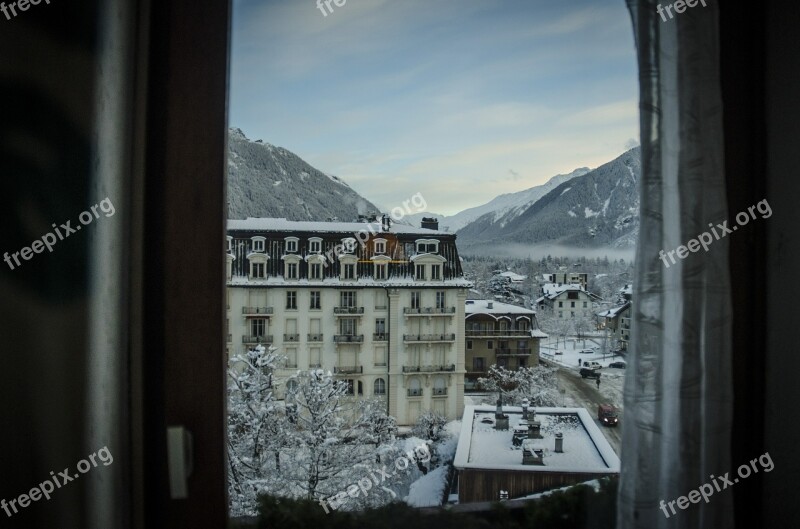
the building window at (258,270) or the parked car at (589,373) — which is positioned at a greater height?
the building window at (258,270)

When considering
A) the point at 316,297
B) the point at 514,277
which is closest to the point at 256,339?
the point at 316,297

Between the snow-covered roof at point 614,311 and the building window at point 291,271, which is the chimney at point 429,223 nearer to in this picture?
the building window at point 291,271

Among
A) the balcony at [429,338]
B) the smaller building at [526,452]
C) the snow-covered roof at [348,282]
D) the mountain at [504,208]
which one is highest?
the mountain at [504,208]

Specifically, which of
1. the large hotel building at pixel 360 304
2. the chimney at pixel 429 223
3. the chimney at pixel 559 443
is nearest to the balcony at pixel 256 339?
the large hotel building at pixel 360 304

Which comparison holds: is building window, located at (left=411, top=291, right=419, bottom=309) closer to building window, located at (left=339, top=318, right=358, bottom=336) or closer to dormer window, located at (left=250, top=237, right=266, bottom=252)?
building window, located at (left=339, top=318, right=358, bottom=336)
